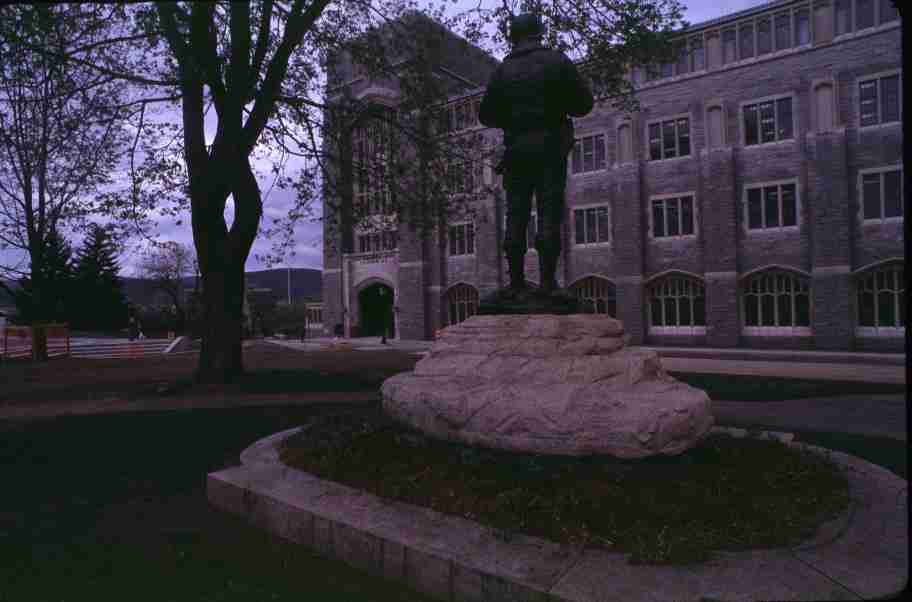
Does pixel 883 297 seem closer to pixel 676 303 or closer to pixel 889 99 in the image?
pixel 889 99

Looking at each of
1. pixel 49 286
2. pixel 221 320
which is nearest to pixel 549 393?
pixel 221 320

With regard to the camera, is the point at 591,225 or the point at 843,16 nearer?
the point at 843,16

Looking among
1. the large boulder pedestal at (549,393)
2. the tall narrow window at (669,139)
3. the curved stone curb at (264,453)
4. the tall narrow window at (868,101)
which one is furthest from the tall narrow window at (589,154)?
the curved stone curb at (264,453)

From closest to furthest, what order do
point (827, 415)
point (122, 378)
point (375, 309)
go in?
1. point (827, 415)
2. point (122, 378)
3. point (375, 309)

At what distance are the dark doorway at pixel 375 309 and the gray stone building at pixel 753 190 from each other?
904 cm

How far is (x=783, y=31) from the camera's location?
21.5 metres

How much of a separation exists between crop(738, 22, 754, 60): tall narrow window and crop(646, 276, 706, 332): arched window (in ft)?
30.4

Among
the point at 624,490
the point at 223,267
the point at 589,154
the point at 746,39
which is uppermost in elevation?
the point at 746,39

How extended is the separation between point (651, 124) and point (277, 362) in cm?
1875

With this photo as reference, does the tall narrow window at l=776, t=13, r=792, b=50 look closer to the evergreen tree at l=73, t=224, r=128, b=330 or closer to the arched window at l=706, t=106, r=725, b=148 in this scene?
the arched window at l=706, t=106, r=725, b=148

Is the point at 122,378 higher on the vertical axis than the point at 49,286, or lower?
lower

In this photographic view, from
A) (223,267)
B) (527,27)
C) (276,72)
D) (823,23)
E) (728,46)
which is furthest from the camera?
(728,46)

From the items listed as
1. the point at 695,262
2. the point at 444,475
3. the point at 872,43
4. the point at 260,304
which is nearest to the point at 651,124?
the point at 695,262

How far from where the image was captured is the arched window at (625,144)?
2506cm
